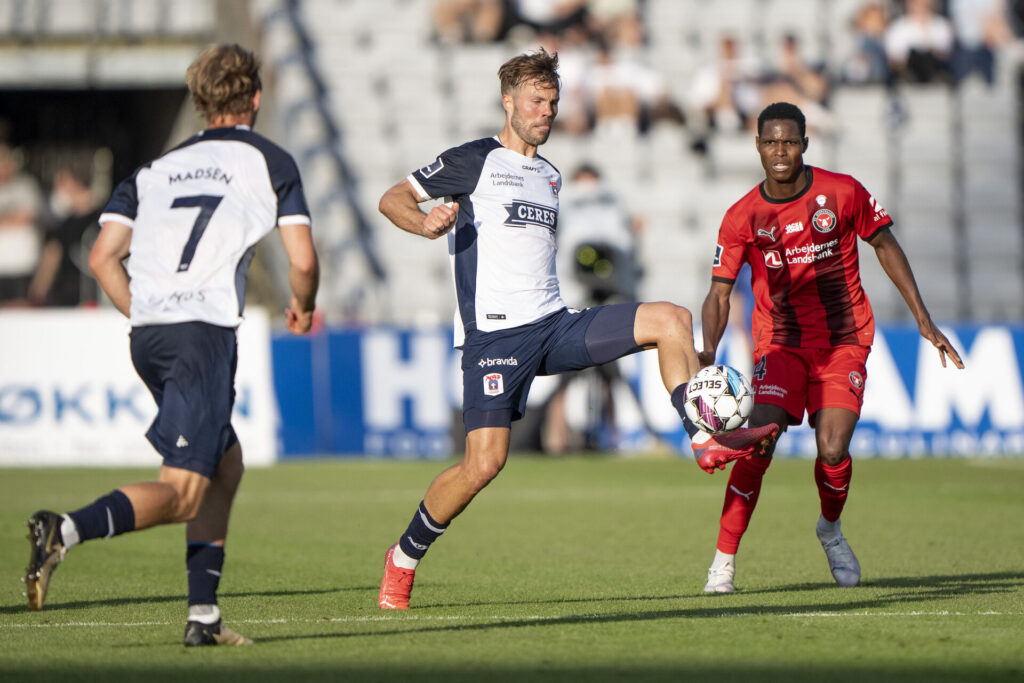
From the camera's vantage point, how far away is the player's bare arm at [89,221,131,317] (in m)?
5.07

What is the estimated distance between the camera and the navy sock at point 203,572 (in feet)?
16.4

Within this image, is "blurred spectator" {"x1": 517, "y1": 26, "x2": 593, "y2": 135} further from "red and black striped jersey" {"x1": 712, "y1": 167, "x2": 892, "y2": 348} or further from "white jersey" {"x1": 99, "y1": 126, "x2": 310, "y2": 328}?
"white jersey" {"x1": 99, "y1": 126, "x2": 310, "y2": 328}

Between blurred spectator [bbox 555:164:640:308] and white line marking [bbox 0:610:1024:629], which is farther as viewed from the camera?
blurred spectator [bbox 555:164:640:308]

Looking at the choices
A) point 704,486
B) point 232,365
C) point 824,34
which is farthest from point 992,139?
point 232,365

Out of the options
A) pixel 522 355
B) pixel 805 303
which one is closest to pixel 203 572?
pixel 522 355

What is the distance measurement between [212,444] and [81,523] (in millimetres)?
504

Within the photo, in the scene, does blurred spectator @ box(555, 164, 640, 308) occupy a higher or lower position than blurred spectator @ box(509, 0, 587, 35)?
lower

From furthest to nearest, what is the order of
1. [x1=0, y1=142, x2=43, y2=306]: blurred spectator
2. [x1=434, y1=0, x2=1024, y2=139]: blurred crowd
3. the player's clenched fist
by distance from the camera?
[x1=0, y1=142, x2=43, y2=306]: blurred spectator, [x1=434, y1=0, x2=1024, y2=139]: blurred crowd, the player's clenched fist

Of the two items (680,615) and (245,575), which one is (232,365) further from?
(245,575)

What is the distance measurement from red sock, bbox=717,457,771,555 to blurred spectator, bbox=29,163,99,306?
15993 mm

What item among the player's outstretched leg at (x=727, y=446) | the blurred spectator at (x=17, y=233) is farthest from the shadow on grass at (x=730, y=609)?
the blurred spectator at (x=17, y=233)

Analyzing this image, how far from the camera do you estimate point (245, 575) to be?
755 centimetres

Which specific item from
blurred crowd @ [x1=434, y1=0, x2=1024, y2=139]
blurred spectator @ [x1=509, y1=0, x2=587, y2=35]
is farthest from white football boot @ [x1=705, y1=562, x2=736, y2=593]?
blurred spectator @ [x1=509, y1=0, x2=587, y2=35]

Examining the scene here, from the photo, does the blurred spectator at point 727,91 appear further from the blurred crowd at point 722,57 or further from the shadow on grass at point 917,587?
the shadow on grass at point 917,587
